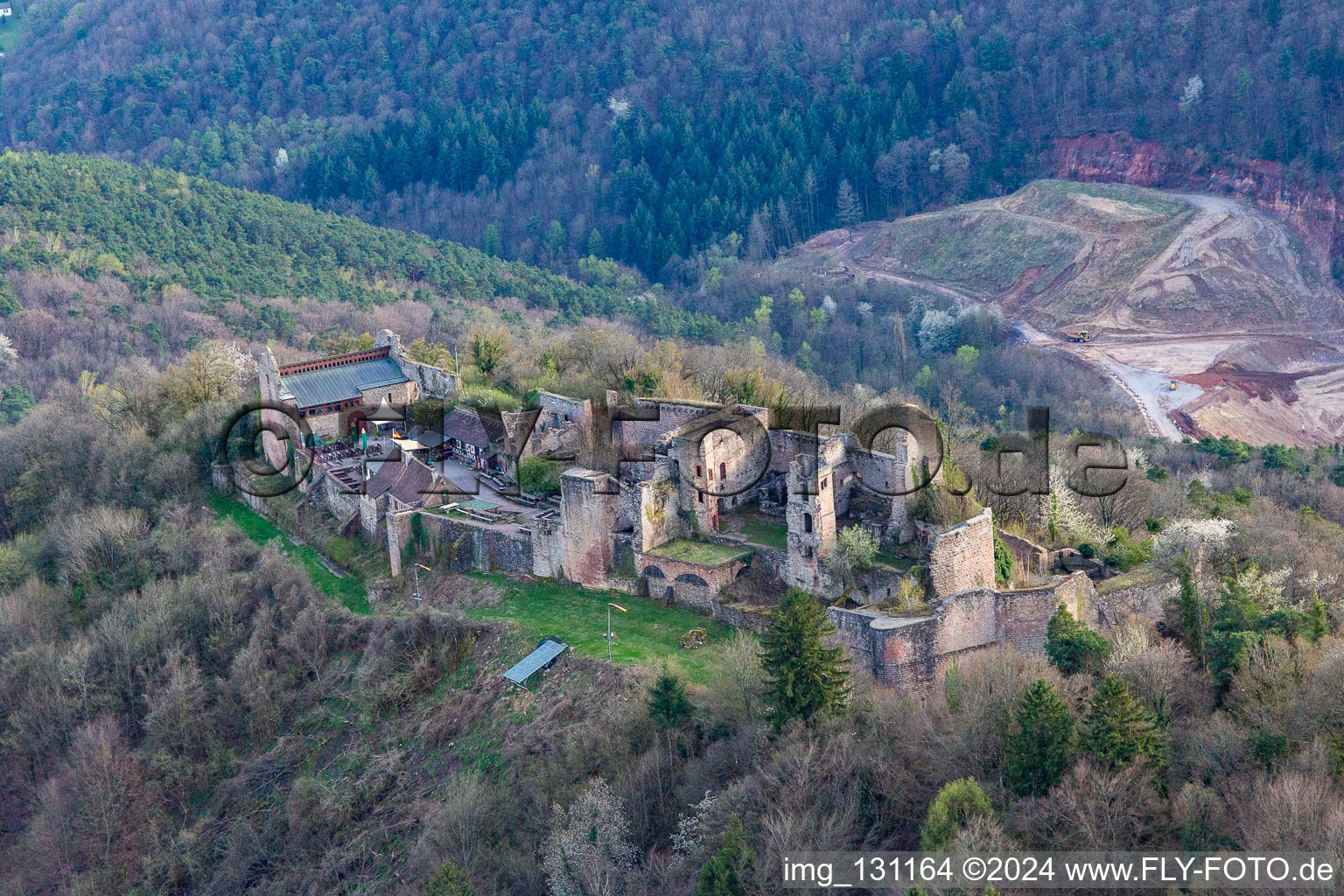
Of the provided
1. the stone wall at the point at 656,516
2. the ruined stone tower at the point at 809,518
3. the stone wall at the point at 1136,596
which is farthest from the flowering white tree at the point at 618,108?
the stone wall at the point at 1136,596

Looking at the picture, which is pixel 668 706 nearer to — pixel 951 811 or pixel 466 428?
pixel 951 811

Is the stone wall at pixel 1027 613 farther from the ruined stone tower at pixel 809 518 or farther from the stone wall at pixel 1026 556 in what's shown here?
the ruined stone tower at pixel 809 518

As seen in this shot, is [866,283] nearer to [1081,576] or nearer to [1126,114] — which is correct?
[1126,114]

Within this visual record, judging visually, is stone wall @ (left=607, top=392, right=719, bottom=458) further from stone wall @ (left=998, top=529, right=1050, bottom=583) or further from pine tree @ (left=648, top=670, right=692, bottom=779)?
pine tree @ (left=648, top=670, right=692, bottom=779)

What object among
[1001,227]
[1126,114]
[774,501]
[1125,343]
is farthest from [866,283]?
[774,501]

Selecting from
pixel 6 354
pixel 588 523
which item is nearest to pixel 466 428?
pixel 588 523

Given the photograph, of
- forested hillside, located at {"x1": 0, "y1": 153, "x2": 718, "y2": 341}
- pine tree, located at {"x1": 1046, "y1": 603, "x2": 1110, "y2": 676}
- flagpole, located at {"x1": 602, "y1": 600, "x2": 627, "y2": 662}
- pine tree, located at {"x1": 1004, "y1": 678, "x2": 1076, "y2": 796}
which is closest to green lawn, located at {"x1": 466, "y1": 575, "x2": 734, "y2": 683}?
flagpole, located at {"x1": 602, "y1": 600, "x2": 627, "y2": 662}
